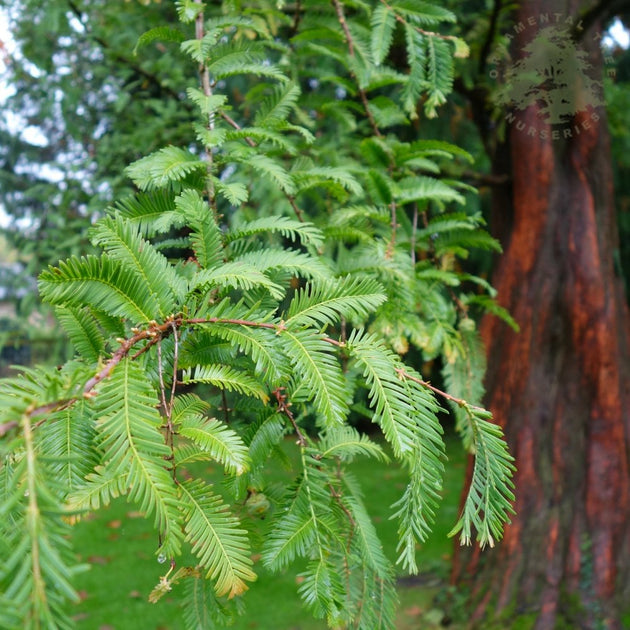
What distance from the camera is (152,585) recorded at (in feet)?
12.4

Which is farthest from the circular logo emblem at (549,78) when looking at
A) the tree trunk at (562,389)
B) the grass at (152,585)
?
the grass at (152,585)

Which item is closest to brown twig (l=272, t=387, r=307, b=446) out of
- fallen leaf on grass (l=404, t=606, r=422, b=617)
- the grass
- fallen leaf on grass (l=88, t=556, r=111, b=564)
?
the grass

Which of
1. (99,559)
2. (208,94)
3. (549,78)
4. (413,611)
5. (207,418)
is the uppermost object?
(549,78)

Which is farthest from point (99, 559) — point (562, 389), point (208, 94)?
point (208, 94)

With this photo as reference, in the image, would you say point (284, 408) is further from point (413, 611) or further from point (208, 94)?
point (413, 611)

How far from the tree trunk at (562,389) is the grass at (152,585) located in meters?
0.82

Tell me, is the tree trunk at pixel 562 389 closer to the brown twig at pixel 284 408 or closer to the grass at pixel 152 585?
the grass at pixel 152 585

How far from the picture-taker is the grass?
11.8 feet

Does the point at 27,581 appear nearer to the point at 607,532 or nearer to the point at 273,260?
the point at 273,260

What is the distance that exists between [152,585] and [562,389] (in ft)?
9.46

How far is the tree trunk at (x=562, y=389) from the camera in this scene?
117 inches

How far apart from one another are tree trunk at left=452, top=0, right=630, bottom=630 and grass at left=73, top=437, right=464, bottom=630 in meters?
0.82

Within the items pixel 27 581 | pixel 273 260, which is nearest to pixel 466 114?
pixel 273 260

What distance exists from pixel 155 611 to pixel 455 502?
3.11 meters
